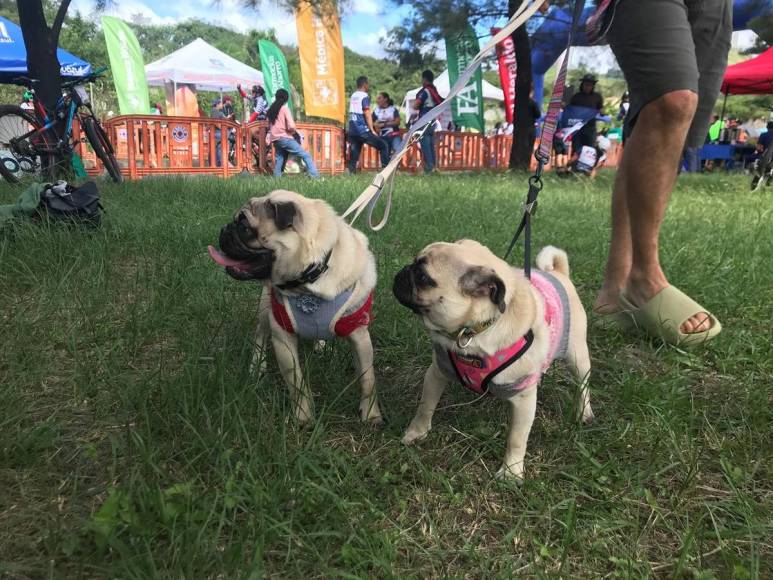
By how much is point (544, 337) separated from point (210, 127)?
10738mm

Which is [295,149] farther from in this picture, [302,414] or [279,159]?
[302,414]

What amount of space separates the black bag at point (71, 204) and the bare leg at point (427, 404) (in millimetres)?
2883

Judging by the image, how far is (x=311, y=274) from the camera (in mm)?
1899

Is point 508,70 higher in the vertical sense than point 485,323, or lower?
higher

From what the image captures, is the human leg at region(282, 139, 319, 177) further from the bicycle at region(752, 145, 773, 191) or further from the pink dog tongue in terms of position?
the pink dog tongue

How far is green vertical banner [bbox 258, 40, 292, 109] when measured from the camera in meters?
17.0

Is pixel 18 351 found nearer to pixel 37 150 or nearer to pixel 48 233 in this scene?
pixel 48 233

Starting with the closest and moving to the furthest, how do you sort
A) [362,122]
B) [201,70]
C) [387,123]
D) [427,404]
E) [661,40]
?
[427,404], [661,40], [362,122], [387,123], [201,70]

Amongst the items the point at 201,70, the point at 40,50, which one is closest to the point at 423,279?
the point at 40,50

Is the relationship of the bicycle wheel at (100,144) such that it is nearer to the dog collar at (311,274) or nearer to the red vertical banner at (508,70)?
the dog collar at (311,274)

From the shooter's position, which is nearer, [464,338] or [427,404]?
[464,338]

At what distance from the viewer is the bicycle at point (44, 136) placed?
6120mm

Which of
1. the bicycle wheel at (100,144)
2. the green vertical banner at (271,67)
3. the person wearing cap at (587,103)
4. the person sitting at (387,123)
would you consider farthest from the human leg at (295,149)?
the green vertical banner at (271,67)

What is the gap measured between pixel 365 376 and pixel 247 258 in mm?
649
